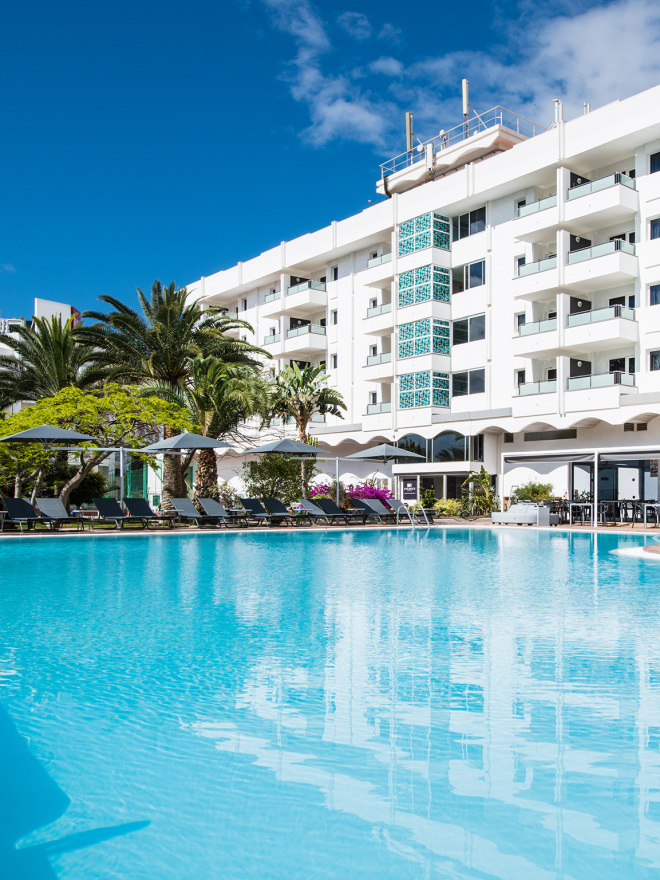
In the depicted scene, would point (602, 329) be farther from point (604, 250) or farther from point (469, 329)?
point (469, 329)

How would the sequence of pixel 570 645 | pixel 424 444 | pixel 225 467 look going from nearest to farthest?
pixel 570 645 < pixel 424 444 < pixel 225 467

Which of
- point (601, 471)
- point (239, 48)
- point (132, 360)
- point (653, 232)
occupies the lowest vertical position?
point (601, 471)

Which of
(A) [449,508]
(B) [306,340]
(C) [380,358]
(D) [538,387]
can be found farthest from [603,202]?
(B) [306,340]

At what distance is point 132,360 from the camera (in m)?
29.3

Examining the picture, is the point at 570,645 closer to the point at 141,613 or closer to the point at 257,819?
the point at 257,819

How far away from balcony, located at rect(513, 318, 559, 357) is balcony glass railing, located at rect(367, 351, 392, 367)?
7686mm

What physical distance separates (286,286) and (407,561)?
33.0 m

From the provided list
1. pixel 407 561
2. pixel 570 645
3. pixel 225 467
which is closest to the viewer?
pixel 570 645

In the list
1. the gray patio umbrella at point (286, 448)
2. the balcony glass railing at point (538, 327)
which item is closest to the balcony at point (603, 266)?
the balcony glass railing at point (538, 327)

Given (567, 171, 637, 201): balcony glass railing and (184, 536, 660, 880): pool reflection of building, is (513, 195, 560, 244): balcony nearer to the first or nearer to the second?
(567, 171, 637, 201): balcony glass railing

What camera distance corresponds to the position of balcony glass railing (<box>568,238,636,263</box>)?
28141 mm

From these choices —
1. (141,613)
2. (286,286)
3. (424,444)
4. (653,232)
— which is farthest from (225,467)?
(141,613)

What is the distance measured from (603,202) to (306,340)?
741 inches

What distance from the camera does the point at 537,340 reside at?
3061 cm
